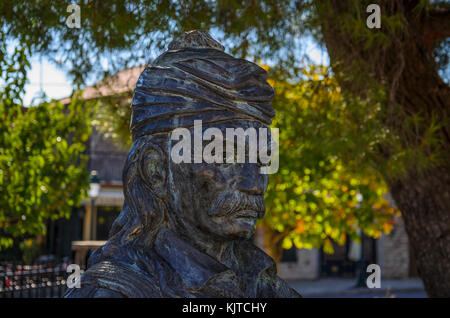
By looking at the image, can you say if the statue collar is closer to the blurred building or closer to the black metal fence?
the black metal fence

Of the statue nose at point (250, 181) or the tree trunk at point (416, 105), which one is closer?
the statue nose at point (250, 181)

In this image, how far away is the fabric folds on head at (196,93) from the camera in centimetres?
181

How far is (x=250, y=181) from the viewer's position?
5.98 feet

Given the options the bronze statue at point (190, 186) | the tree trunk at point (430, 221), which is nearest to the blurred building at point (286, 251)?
the tree trunk at point (430, 221)

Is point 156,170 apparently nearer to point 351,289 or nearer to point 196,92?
point 196,92

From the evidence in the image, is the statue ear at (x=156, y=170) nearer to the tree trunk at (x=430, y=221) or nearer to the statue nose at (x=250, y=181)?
the statue nose at (x=250, y=181)

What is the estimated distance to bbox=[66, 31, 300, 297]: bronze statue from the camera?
5.85 ft

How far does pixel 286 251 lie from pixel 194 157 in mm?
16668

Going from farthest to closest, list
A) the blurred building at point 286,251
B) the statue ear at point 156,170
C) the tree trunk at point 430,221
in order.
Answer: the blurred building at point 286,251 → the tree trunk at point 430,221 → the statue ear at point 156,170

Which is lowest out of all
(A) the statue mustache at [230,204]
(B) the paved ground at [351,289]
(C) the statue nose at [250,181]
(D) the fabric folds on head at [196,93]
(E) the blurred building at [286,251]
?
(B) the paved ground at [351,289]

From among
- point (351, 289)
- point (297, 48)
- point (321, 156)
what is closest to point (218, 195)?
point (297, 48)

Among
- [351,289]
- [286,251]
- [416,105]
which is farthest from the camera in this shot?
[286,251]
